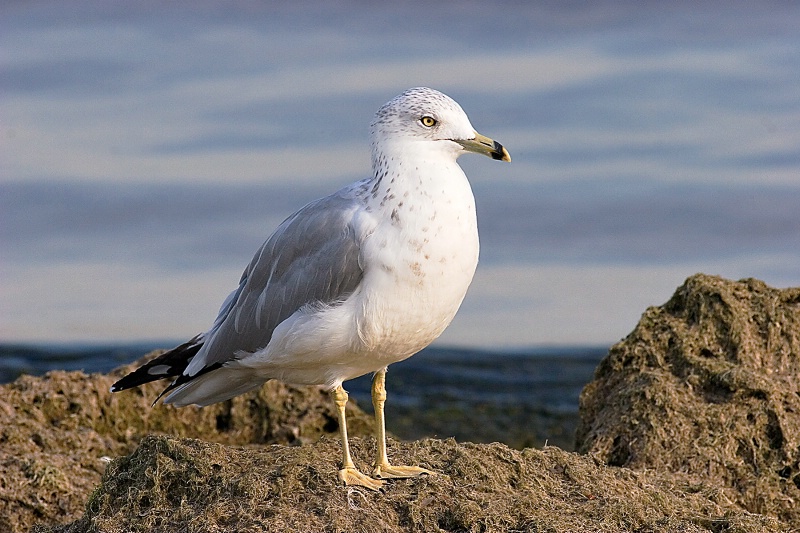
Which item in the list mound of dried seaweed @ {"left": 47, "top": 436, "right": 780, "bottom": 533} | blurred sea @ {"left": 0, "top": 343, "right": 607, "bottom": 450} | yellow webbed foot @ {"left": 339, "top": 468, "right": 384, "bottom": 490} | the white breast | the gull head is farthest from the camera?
blurred sea @ {"left": 0, "top": 343, "right": 607, "bottom": 450}

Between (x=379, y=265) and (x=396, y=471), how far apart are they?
52.4 inches

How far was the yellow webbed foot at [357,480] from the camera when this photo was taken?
612 cm

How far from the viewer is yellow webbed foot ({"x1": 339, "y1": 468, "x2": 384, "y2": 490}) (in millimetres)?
6117

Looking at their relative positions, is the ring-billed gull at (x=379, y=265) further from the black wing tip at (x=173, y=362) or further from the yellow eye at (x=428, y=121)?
the black wing tip at (x=173, y=362)

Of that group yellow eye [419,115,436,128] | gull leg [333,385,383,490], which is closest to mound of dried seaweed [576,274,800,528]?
gull leg [333,385,383,490]

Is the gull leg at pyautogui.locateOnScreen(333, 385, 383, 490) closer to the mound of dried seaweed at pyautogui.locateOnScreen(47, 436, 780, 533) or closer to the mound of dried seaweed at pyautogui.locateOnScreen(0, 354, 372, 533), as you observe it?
the mound of dried seaweed at pyautogui.locateOnScreen(47, 436, 780, 533)

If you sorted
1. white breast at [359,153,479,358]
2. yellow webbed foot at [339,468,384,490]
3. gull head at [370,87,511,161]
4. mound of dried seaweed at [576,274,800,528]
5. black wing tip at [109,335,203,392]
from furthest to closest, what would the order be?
mound of dried seaweed at [576,274,800,528]
black wing tip at [109,335,203,392]
gull head at [370,87,511,161]
yellow webbed foot at [339,468,384,490]
white breast at [359,153,479,358]

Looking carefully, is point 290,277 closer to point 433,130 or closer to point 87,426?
point 433,130

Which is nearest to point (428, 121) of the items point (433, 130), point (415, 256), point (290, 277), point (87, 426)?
point (433, 130)

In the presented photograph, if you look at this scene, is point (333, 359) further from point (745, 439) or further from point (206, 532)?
point (745, 439)

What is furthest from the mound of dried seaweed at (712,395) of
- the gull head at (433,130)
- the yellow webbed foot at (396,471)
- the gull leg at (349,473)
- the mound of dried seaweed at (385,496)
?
the gull head at (433,130)

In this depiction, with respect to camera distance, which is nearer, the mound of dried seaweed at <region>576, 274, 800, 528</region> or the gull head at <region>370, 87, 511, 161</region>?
the gull head at <region>370, 87, 511, 161</region>

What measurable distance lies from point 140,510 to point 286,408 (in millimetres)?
3558

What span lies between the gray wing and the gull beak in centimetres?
76
